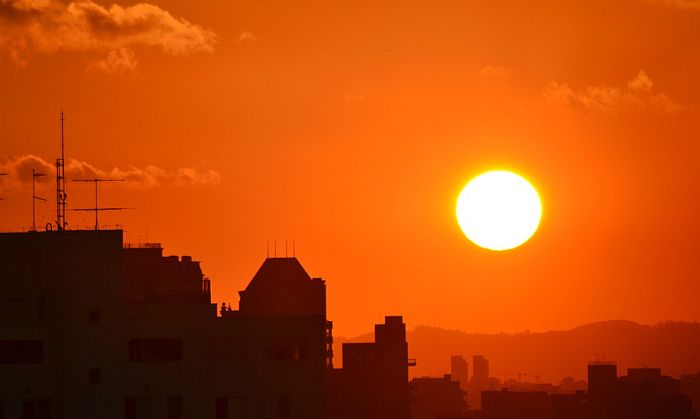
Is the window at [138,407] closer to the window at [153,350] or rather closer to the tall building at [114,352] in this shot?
the tall building at [114,352]

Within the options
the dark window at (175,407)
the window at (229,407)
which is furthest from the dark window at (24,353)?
the window at (229,407)

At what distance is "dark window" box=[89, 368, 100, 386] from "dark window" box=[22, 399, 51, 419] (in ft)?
10.5

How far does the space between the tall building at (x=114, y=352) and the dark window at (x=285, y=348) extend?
7 cm

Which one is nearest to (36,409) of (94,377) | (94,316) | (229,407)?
(94,377)

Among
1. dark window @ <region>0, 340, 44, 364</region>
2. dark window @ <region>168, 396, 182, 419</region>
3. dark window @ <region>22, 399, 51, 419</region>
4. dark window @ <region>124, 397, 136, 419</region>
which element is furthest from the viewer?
dark window @ <region>168, 396, 182, 419</region>

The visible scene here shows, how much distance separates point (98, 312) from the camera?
4195 inches

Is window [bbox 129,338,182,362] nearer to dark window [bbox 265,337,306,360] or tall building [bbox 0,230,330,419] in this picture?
tall building [bbox 0,230,330,419]

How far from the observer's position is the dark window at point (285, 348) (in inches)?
4222

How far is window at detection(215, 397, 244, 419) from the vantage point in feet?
350

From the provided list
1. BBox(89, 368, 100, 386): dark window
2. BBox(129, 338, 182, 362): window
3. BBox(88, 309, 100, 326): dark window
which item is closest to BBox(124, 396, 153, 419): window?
BBox(89, 368, 100, 386): dark window

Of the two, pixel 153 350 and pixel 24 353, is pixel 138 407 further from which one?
pixel 24 353

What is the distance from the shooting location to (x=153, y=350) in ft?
350

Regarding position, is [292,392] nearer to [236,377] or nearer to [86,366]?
[236,377]

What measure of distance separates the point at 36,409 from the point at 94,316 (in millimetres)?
7144
